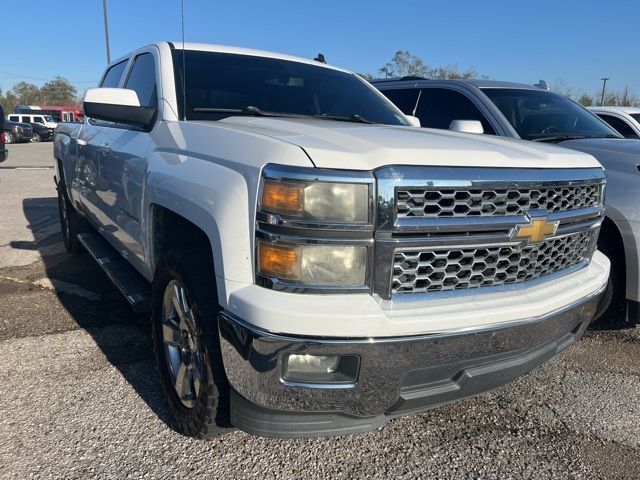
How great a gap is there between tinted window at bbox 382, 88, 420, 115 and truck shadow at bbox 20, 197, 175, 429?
137 inches

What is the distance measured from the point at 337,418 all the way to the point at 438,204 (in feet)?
2.82

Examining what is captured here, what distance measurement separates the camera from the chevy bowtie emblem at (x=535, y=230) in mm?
2107

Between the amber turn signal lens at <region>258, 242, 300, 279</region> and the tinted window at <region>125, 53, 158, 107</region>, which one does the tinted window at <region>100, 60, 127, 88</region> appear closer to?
the tinted window at <region>125, 53, 158, 107</region>

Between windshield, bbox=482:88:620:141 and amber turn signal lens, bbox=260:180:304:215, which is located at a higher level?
windshield, bbox=482:88:620:141

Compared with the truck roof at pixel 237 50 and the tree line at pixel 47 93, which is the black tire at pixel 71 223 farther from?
the tree line at pixel 47 93

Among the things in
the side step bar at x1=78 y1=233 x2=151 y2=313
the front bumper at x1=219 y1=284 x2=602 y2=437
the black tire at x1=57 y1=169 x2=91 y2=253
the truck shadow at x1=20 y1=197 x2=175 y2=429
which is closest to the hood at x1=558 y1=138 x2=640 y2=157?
the front bumper at x1=219 y1=284 x2=602 y2=437

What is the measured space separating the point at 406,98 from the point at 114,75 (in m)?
2.99

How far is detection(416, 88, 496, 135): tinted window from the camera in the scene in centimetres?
514

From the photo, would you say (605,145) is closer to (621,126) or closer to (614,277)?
(614,277)

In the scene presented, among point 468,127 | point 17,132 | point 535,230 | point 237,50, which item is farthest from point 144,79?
point 17,132

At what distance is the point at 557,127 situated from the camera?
496cm

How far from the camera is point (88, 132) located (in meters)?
4.42

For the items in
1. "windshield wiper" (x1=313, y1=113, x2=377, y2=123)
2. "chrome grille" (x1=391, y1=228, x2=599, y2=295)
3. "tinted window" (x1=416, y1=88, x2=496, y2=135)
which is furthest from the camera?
"tinted window" (x1=416, y1=88, x2=496, y2=135)

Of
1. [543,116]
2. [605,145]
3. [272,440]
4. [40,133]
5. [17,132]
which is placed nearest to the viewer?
[272,440]
